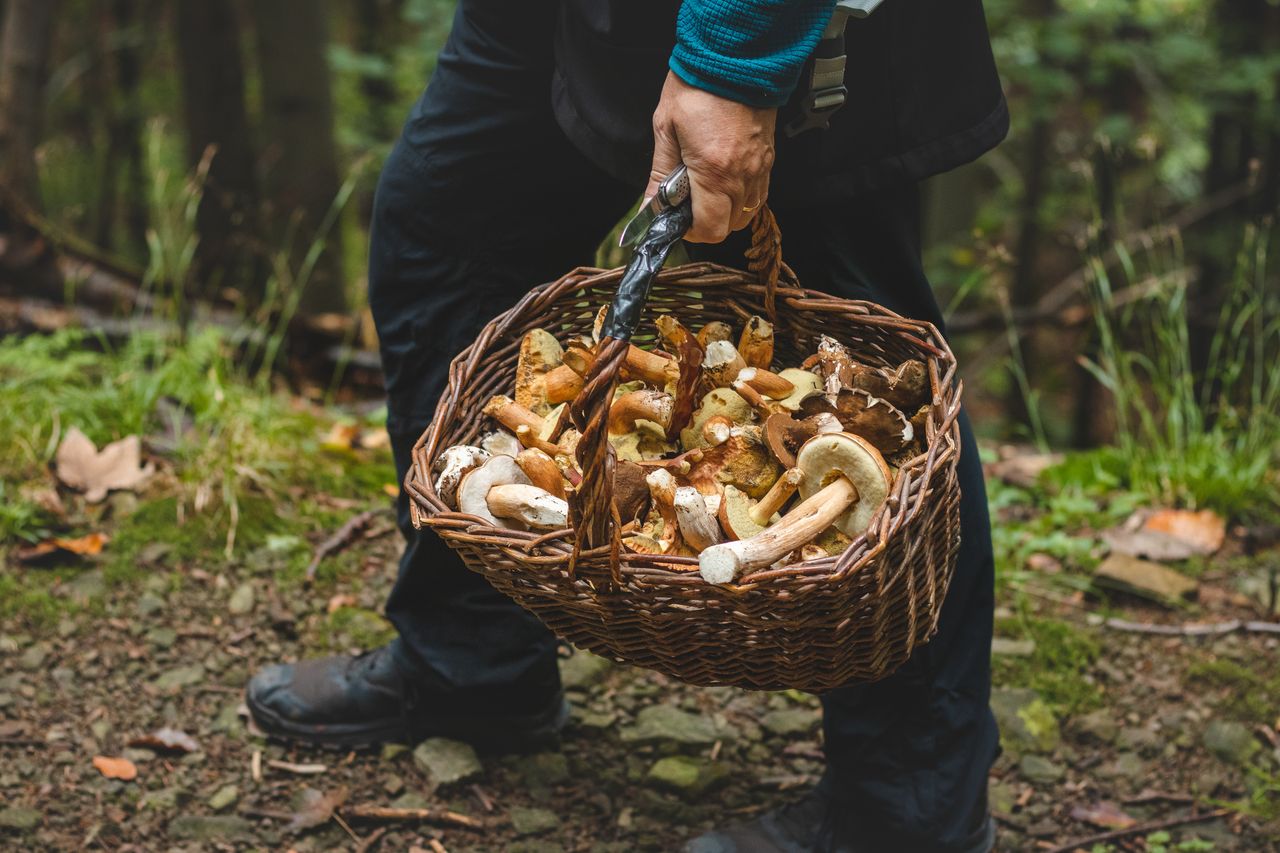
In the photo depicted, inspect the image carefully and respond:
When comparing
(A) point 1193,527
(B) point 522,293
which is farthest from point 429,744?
(A) point 1193,527

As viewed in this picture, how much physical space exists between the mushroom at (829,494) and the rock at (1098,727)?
47.9 inches

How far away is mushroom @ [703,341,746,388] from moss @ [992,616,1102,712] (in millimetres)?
1178

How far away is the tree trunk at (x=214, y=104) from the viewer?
5957mm

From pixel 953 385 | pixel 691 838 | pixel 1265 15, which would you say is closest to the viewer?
pixel 953 385

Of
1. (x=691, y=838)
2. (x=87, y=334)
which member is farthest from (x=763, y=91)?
(x=87, y=334)

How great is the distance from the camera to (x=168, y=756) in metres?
2.09

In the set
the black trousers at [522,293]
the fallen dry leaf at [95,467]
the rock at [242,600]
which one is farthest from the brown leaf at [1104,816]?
the fallen dry leaf at [95,467]

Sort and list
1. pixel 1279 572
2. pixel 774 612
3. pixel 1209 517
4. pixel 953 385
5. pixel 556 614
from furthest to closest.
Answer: pixel 1209 517, pixel 1279 572, pixel 953 385, pixel 556 614, pixel 774 612

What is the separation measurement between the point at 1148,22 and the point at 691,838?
742 centimetres

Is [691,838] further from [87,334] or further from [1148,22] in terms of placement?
[1148,22]

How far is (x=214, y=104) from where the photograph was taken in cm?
611

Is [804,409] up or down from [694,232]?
down

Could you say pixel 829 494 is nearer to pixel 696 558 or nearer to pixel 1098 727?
pixel 696 558

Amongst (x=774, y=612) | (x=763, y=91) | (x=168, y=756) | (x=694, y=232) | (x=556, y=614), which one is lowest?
(x=168, y=756)
